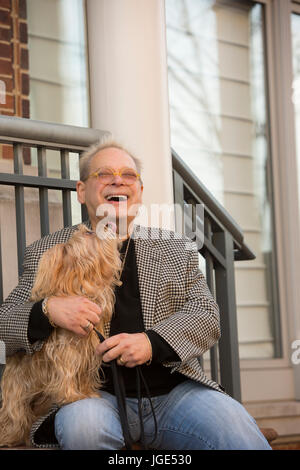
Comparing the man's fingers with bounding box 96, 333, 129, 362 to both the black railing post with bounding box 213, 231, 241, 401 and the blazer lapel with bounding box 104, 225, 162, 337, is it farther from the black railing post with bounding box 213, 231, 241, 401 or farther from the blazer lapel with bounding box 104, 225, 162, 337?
the black railing post with bounding box 213, 231, 241, 401

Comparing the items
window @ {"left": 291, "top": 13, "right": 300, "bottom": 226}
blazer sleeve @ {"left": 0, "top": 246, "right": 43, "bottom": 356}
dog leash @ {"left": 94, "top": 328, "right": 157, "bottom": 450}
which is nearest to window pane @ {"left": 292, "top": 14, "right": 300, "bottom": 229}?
window @ {"left": 291, "top": 13, "right": 300, "bottom": 226}

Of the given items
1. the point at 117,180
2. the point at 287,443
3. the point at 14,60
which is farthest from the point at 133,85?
the point at 287,443

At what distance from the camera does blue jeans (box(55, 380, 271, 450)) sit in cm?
184

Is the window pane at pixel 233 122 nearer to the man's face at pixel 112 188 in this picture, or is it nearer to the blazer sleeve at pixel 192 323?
the man's face at pixel 112 188

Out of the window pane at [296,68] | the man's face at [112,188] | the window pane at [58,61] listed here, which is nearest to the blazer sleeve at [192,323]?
the man's face at [112,188]

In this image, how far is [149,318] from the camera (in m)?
2.09

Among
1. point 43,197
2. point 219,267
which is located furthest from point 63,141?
point 219,267

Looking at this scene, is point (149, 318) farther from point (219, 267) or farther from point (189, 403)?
point (219, 267)

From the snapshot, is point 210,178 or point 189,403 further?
point 210,178

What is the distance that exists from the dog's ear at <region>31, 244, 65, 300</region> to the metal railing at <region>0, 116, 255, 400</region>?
0.55m

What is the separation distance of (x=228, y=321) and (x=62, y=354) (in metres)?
1.14

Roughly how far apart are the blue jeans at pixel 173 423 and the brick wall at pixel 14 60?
6.42 feet

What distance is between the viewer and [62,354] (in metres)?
1.95

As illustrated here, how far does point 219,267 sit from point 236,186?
174 centimetres
